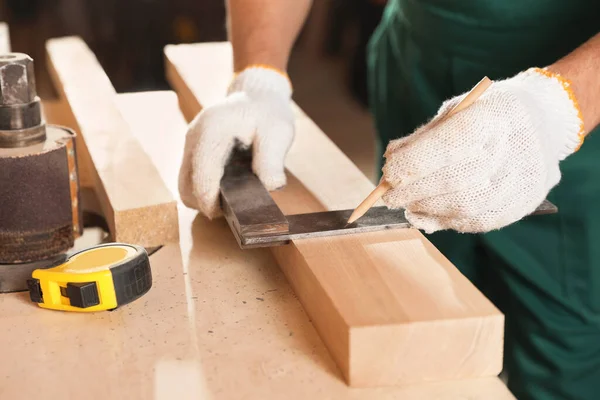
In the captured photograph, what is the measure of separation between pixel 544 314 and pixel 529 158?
535 mm

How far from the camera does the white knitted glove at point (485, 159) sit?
3.04 ft

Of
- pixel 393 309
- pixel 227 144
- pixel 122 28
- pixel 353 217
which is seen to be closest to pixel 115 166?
pixel 227 144

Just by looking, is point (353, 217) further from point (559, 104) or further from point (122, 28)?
point (122, 28)

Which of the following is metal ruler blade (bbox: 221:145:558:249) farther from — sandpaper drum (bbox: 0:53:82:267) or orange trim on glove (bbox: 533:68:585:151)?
sandpaper drum (bbox: 0:53:82:267)

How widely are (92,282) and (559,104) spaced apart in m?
0.62

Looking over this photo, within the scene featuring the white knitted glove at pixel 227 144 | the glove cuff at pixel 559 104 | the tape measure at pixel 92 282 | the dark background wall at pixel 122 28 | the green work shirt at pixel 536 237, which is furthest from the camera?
the dark background wall at pixel 122 28

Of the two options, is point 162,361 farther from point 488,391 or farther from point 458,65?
point 458,65

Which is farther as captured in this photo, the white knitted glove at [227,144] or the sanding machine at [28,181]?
the white knitted glove at [227,144]

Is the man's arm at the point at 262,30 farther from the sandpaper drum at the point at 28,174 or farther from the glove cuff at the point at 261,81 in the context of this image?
the sandpaper drum at the point at 28,174

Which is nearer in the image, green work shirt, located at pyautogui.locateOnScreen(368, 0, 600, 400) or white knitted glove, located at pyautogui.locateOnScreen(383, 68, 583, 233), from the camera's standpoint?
white knitted glove, located at pyautogui.locateOnScreen(383, 68, 583, 233)

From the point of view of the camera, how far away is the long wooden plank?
786 mm

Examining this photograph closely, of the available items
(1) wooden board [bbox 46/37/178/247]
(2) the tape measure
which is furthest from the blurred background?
(2) the tape measure

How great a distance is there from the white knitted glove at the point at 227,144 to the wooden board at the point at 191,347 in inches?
4.5

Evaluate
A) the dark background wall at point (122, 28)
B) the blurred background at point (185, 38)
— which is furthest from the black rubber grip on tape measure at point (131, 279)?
the dark background wall at point (122, 28)
